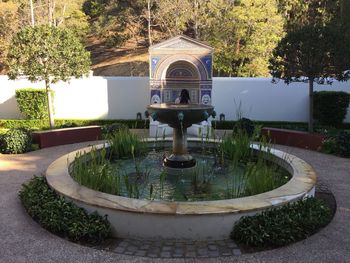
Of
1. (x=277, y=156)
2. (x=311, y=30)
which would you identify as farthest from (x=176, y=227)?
(x=311, y=30)

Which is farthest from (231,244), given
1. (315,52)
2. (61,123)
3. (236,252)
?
(61,123)

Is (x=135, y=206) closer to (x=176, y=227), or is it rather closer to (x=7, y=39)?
(x=176, y=227)

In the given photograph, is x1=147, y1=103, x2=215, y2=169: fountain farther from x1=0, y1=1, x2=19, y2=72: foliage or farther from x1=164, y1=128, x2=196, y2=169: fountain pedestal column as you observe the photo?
x1=0, y1=1, x2=19, y2=72: foliage

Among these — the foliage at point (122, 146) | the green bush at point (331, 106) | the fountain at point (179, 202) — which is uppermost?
the green bush at point (331, 106)

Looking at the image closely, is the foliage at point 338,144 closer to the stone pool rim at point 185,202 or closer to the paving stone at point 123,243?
the stone pool rim at point 185,202

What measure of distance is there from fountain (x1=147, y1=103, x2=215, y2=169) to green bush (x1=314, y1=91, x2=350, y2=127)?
24.7 feet

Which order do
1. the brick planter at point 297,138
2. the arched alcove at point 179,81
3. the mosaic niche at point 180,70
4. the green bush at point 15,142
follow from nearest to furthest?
the green bush at point 15,142 < the brick planter at point 297,138 < the mosaic niche at point 180,70 < the arched alcove at point 179,81

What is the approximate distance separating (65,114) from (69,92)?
97cm

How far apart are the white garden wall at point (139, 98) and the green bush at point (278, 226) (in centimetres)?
925

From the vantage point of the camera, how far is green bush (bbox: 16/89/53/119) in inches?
571

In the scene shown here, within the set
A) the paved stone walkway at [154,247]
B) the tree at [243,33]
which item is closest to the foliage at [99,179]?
the paved stone walkway at [154,247]

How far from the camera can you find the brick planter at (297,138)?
31.9ft

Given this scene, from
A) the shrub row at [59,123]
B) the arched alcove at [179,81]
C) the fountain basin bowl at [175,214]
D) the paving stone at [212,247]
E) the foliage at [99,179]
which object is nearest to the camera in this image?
the paving stone at [212,247]

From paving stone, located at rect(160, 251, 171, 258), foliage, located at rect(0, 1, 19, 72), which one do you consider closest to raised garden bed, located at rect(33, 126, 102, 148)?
paving stone, located at rect(160, 251, 171, 258)
